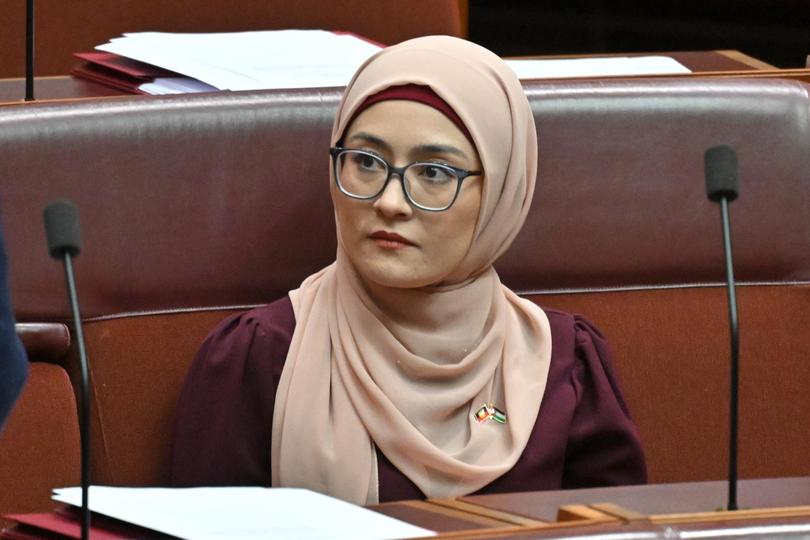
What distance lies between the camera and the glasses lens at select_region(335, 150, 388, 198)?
202cm

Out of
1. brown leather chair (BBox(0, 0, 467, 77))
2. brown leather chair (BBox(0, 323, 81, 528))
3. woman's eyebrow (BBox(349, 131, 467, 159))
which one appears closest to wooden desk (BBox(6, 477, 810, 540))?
woman's eyebrow (BBox(349, 131, 467, 159))

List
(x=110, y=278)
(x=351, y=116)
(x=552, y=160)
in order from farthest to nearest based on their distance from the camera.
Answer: (x=552, y=160) → (x=110, y=278) → (x=351, y=116)

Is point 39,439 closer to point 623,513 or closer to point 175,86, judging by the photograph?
point 175,86

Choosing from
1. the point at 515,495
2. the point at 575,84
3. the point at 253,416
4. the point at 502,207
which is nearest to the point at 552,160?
the point at 575,84

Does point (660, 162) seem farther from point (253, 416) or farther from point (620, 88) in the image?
point (253, 416)

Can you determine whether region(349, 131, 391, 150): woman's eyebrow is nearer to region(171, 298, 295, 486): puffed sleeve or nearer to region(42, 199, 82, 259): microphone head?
region(171, 298, 295, 486): puffed sleeve

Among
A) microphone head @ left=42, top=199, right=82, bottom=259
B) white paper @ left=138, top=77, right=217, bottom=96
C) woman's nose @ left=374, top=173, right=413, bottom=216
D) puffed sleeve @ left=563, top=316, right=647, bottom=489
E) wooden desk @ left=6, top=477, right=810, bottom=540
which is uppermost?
white paper @ left=138, top=77, right=217, bottom=96

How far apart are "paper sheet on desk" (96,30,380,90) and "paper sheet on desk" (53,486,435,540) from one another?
947 mm

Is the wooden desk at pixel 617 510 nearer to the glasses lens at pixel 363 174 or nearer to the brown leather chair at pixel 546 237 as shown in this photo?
the glasses lens at pixel 363 174

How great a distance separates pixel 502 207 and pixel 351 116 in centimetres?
24

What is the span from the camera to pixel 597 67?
2.71 m

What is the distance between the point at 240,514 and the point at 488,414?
676 mm

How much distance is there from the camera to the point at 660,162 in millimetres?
2455

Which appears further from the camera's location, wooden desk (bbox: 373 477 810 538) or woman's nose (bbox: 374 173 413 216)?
woman's nose (bbox: 374 173 413 216)
